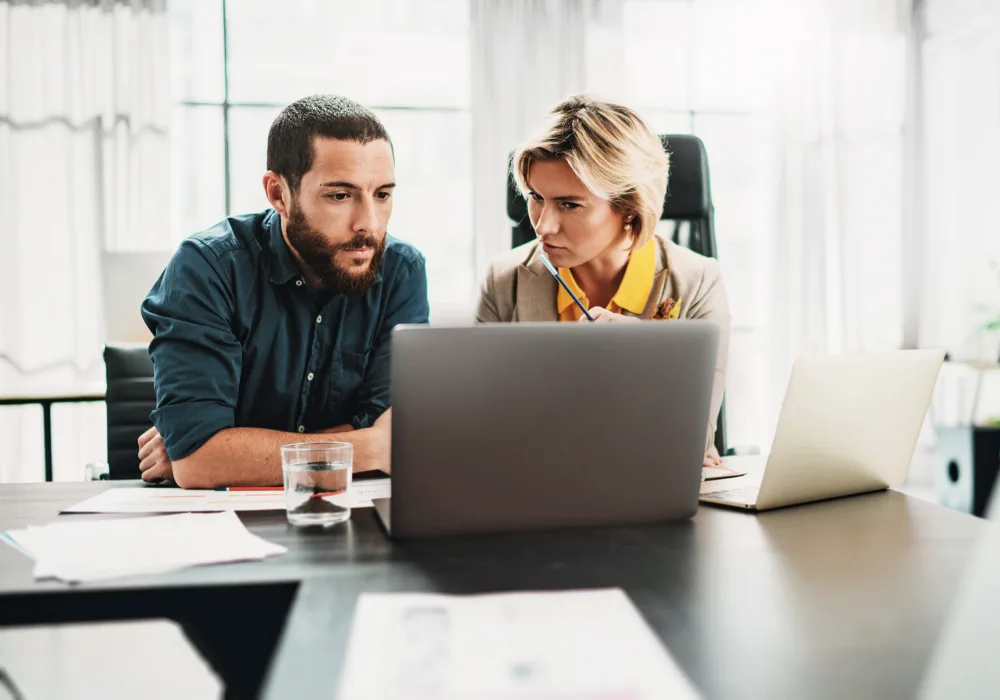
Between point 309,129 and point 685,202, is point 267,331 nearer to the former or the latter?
point 309,129

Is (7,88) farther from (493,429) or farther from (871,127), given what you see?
(871,127)

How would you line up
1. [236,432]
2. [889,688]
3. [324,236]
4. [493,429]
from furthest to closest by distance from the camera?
[324,236] → [236,432] → [493,429] → [889,688]

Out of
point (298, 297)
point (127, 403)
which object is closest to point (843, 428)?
point (298, 297)

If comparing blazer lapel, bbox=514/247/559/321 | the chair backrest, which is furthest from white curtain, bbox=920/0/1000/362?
the chair backrest

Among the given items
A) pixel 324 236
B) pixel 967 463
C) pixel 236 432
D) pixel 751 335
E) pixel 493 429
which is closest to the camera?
pixel 493 429

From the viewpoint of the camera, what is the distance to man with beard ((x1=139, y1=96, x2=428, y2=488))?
4.44ft

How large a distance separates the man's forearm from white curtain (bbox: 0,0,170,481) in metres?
2.61

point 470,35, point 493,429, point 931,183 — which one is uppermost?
point 470,35

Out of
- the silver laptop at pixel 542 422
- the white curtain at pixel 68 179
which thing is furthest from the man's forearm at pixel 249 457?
the white curtain at pixel 68 179

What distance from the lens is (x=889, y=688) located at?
1.58 ft

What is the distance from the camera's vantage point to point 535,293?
5.83ft

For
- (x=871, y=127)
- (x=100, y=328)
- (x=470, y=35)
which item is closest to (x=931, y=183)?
(x=871, y=127)

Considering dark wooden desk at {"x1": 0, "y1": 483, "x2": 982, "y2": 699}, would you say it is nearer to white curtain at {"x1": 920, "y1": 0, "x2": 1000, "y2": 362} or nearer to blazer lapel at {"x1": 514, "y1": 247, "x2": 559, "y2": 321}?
blazer lapel at {"x1": 514, "y1": 247, "x2": 559, "y2": 321}

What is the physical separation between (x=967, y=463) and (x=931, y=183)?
5.54 ft
